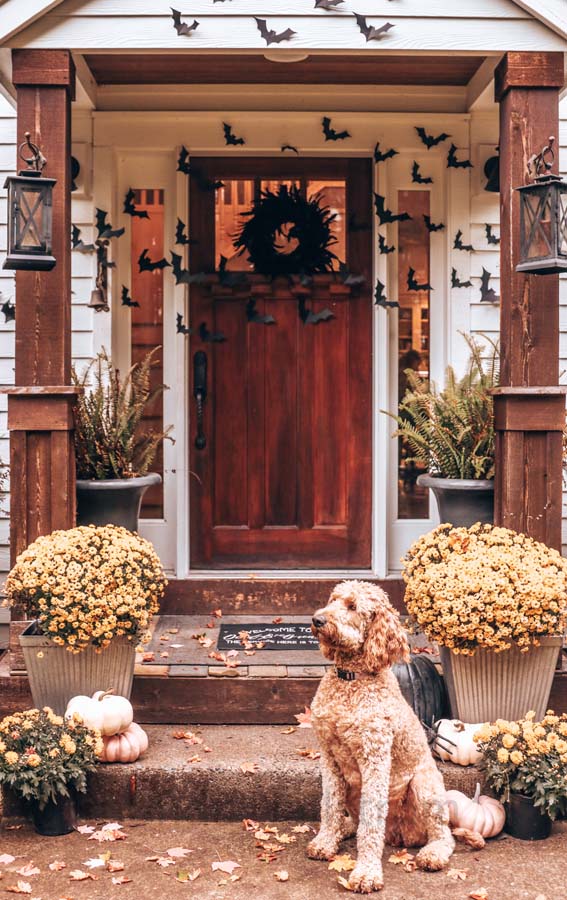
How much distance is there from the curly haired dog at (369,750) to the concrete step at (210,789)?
34 centimetres

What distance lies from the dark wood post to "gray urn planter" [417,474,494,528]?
1780mm

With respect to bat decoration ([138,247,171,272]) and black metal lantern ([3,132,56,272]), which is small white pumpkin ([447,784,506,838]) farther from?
bat decoration ([138,247,171,272])

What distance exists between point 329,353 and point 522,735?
265 centimetres

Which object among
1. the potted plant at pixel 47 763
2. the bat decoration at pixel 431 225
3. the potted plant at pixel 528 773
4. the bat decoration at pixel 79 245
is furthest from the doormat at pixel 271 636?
the bat decoration at pixel 431 225

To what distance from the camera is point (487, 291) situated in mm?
5383

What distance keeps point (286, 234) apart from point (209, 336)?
76 centimetres

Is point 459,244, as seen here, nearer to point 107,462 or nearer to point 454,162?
point 454,162

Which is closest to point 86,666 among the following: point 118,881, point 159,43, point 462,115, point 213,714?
point 213,714

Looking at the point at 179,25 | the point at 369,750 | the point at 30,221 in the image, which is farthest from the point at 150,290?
the point at 369,750

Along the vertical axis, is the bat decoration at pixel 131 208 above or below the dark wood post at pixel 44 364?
above

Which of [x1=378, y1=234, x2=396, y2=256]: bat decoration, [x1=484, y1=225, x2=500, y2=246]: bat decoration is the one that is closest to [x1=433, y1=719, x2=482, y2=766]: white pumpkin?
[x1=378, y1=234, x2=396, y2=256]: bat decoration

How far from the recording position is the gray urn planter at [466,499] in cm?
439

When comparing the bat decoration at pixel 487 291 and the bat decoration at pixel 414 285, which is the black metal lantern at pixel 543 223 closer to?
the bat decoration at pixel 487 291

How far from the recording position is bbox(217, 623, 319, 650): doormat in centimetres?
444
